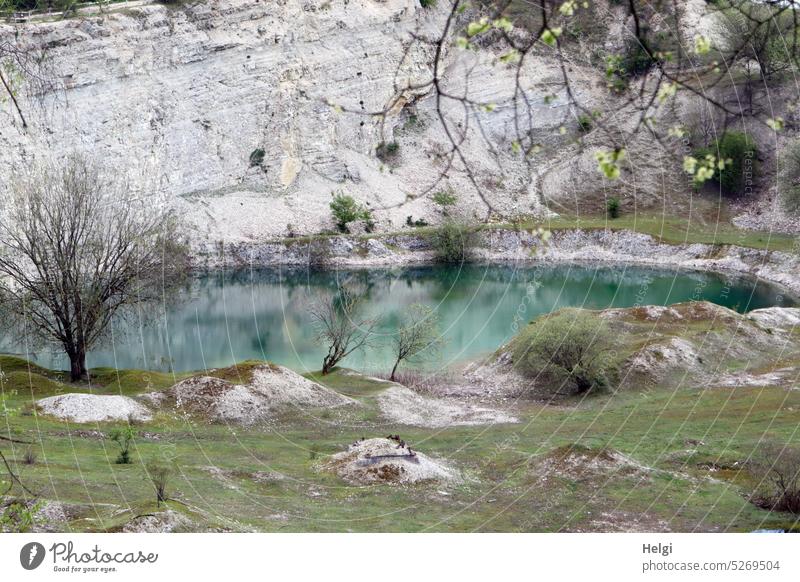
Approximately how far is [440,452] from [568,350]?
14945 mm

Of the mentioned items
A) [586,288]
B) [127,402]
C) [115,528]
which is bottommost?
[586,288]

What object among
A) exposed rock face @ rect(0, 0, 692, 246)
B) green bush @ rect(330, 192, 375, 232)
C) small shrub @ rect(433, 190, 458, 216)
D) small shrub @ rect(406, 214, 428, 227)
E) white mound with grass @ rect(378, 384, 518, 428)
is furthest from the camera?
small shrub @ rect(406, 214, 428, 227)

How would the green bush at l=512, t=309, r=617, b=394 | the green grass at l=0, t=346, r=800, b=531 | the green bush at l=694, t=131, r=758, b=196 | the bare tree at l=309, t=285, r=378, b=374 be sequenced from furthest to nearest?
the green bush at l=694, t=131, r=758, b=196 < the bare tree at l=309, t=285, r=378, b=374 < the green bush at l=512, t=309, r=617, b=394 < the green grass at l=0, t=346, r=800, b=531

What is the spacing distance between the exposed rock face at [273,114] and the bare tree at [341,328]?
2794 centimetres

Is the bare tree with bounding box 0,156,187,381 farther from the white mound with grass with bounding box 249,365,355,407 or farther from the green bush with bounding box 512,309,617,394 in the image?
the green bush with bounding box 512,309,617,394

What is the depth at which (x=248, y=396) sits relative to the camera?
38531 mm

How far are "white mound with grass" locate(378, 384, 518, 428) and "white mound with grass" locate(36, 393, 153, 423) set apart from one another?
10075 mm

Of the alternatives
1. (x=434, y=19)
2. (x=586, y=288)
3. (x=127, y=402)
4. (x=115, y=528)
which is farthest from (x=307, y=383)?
(x=434, y=19)

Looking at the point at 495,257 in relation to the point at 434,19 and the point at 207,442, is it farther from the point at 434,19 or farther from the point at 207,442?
the point at 207,442

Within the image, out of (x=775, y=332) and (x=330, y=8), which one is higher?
(x=330, y=8)

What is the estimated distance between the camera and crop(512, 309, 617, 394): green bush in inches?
1774

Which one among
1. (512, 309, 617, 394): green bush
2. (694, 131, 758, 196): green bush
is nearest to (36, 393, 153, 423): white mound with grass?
(512, 309, 617, 394): green bush

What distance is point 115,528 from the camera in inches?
751

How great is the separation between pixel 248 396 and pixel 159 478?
13.3 m
